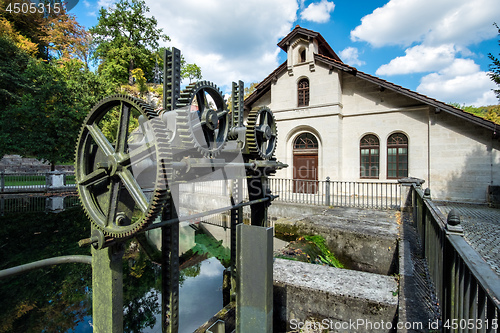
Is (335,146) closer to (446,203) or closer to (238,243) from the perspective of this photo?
(446,203)

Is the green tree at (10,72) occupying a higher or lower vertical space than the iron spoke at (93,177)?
higher

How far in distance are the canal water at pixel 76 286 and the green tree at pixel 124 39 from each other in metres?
23.7

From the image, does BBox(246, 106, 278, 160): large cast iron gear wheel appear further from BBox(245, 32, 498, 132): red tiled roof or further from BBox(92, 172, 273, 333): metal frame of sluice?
BBox(245, 32, 498, 132): red tiled roof

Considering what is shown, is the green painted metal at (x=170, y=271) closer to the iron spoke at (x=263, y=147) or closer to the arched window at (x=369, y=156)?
the iron spoke at (x=263, y=147)

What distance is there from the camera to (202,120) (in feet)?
7.94

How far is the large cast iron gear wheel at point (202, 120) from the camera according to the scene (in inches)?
81.7

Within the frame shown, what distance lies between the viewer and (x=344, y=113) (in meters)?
15.0

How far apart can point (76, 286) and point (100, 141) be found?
5087 mm

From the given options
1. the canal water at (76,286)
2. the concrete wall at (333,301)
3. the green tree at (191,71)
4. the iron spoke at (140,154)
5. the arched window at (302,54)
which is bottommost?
the canal water at (76,286)

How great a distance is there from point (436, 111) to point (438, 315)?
12619 mm

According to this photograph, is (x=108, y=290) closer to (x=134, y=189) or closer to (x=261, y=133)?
(x=134, y=189)

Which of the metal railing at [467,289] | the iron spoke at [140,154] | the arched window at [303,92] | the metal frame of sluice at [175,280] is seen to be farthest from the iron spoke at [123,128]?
the arched window at [303,92]

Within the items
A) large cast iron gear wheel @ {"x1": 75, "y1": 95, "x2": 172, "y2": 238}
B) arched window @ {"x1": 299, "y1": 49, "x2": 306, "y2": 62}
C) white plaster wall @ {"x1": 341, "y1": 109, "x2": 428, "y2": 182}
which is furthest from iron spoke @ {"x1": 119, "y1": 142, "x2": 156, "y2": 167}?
arched window @ {"x1": 299, "y1": 49, "x2": 306, "y2": 62}

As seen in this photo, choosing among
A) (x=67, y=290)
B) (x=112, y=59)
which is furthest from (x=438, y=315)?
(x=112, y=59)
